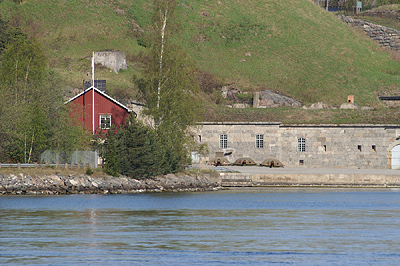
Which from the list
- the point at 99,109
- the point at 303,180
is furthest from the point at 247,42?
the point at 303,180

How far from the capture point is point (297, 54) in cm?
11438

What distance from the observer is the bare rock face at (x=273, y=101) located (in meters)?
84.0

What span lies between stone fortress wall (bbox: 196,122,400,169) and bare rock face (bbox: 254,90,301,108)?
1755 cm

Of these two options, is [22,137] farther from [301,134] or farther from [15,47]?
[301,134]

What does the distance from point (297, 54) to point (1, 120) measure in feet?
257

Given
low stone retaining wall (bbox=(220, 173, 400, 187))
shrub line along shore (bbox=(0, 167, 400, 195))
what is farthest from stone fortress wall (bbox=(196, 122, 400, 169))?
low stone retaining wall (bbox=(220, 173, 400, 187))

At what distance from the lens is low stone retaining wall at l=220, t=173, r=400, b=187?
5394 cm

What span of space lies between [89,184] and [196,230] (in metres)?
18.9

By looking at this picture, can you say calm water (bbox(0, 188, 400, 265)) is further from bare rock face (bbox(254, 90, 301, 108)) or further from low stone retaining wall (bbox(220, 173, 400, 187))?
bare rock face (bbox(254, 90, 301, 108))

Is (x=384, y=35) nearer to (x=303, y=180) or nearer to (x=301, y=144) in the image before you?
(x=301, y=144)

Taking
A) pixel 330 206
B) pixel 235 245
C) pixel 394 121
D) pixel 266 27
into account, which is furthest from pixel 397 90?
pixel 235 245

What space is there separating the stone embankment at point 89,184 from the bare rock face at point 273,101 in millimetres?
34368

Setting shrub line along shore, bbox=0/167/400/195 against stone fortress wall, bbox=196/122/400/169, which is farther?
stone fortress wall, bbox=196/122/400/169

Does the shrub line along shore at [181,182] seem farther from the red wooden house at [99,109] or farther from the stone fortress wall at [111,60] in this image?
the stone fortress wall at [111,60]
